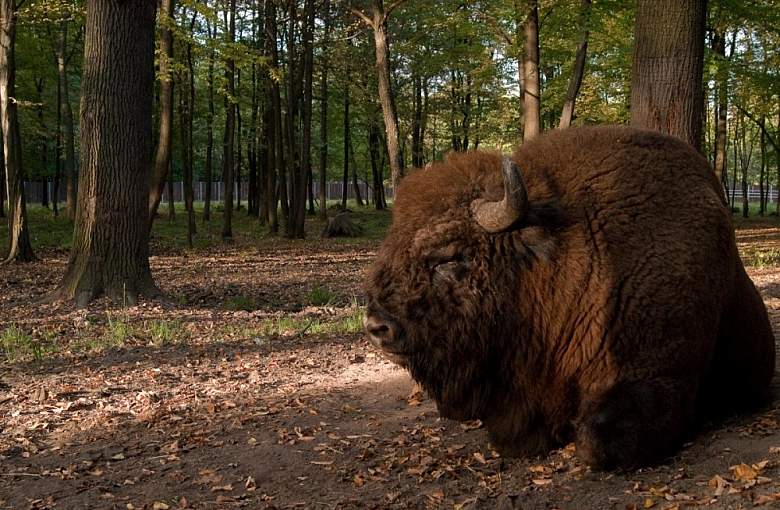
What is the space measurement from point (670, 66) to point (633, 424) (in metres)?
5.87

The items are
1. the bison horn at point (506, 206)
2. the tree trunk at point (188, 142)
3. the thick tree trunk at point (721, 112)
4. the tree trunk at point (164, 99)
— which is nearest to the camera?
the bison horn at point (506, 206)

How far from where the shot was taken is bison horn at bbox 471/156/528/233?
4227mm

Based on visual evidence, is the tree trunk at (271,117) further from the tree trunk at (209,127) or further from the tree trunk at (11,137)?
the tree trunk at (11,137)

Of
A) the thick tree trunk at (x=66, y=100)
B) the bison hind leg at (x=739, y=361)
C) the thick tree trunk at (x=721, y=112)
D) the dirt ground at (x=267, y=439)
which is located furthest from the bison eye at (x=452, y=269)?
the thick tree trunk at (x=66, y=100)

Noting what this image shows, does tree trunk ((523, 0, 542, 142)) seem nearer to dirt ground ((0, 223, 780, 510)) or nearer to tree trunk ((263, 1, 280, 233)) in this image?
tree trunk ((263, 1, 280, 233))

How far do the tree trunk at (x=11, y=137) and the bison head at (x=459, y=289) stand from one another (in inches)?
646

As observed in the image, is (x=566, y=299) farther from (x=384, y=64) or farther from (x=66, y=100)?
(x=66, y=100)

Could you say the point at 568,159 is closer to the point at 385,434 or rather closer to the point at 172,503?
the point at 385,434

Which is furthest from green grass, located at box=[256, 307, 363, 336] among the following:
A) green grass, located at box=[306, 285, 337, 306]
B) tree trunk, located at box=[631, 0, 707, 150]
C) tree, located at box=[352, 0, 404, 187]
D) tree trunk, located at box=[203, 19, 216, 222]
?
tree trunk, located at box=[203, 19, 216, 222]

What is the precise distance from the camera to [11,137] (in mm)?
18344

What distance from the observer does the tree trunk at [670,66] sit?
8.75m

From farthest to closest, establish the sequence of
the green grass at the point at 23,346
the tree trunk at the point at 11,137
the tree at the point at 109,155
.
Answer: the tree trunk at the point at 11,137 → the tree at the point at 109,155 → the green grass at the point at 23,346

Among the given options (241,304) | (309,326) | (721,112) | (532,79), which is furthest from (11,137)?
(721,112)

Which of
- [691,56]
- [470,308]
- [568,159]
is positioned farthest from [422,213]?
[691,56]
